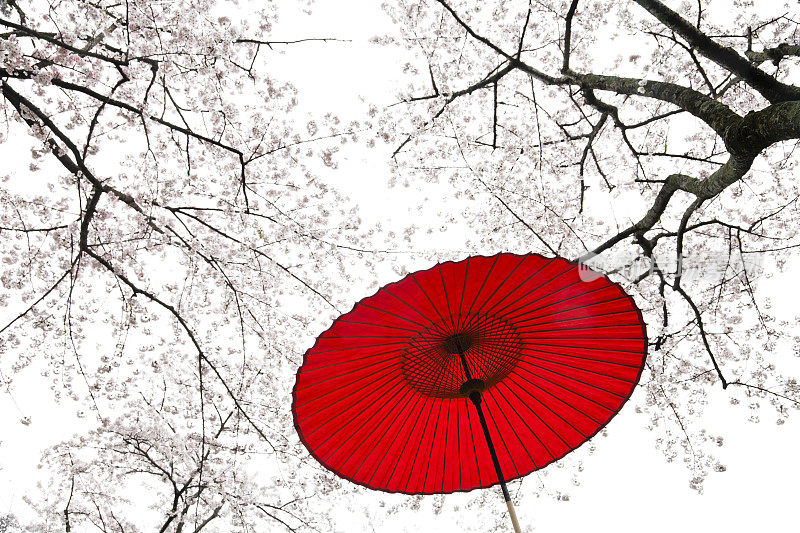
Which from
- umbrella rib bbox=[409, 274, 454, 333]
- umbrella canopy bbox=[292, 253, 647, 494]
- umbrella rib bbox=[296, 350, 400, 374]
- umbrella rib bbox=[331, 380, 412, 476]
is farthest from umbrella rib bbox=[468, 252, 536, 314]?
umbrella rib bbox=[331, 380, 412, 476]

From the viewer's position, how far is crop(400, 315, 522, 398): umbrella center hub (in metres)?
1.87

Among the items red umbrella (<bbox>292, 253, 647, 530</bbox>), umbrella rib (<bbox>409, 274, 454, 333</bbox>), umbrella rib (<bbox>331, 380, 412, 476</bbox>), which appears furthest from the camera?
umbrella rib (<bbox>331, 380, 412, 476</bbox>)

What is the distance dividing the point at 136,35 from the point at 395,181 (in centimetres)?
289

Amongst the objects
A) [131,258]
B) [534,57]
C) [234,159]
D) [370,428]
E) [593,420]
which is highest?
[534,57]

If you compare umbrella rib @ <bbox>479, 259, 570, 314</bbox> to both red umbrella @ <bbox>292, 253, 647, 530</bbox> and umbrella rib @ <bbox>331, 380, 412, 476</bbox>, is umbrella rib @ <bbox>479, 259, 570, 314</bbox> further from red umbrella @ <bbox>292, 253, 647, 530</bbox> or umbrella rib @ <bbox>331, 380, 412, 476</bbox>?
umbrella rib @ <bbox>331, 380, 412, 476</bbox>

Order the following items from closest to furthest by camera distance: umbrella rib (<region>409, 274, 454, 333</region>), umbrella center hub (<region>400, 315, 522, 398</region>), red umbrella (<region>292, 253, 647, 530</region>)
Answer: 1. umbrella rib (<region>409, 274, 454, 333</region>)
2. red umbrella (<region>292, 253, 647, 530</region>)
3. umbrella center hub (<region>400, 315, 522, 398</region>)

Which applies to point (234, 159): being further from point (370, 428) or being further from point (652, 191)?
point (652, 191)

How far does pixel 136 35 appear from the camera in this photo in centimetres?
382

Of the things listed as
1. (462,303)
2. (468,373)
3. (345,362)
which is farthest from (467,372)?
(345,362)

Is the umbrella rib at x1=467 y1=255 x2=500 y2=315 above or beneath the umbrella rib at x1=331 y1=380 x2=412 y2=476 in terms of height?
above

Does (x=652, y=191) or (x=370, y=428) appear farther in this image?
(x=652, y=191)

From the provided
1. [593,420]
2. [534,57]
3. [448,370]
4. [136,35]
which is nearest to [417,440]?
[448,370]

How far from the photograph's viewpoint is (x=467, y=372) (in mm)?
1939

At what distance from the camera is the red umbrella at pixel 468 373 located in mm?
1742
